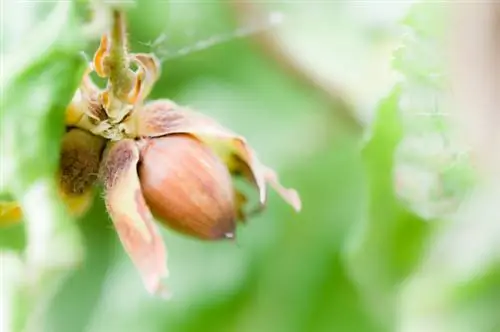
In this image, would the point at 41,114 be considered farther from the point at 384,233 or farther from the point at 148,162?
the point at 384,233

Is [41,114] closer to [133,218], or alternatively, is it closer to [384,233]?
[133,218]

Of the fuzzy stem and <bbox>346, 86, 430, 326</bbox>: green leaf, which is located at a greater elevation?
the fuzzy stem

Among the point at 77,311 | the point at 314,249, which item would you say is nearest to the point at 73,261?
the point at 77,311

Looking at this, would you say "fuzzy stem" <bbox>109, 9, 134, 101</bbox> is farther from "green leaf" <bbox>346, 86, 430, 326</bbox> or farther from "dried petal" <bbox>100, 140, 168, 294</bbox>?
"green leaf" <bbox>346, 86, 430, 326</bbox>

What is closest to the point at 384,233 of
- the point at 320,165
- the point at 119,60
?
the point at 320,165

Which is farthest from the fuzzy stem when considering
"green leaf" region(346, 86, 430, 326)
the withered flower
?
"green leaf" region(346, 86, 430, 326)

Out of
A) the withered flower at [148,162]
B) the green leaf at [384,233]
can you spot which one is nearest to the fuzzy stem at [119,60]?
the withered flower at [148,162]

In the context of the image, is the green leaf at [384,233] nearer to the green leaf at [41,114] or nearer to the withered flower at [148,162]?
the withered flower at [148,162]

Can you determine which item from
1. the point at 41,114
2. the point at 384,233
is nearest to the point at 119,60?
the point at 41,114
